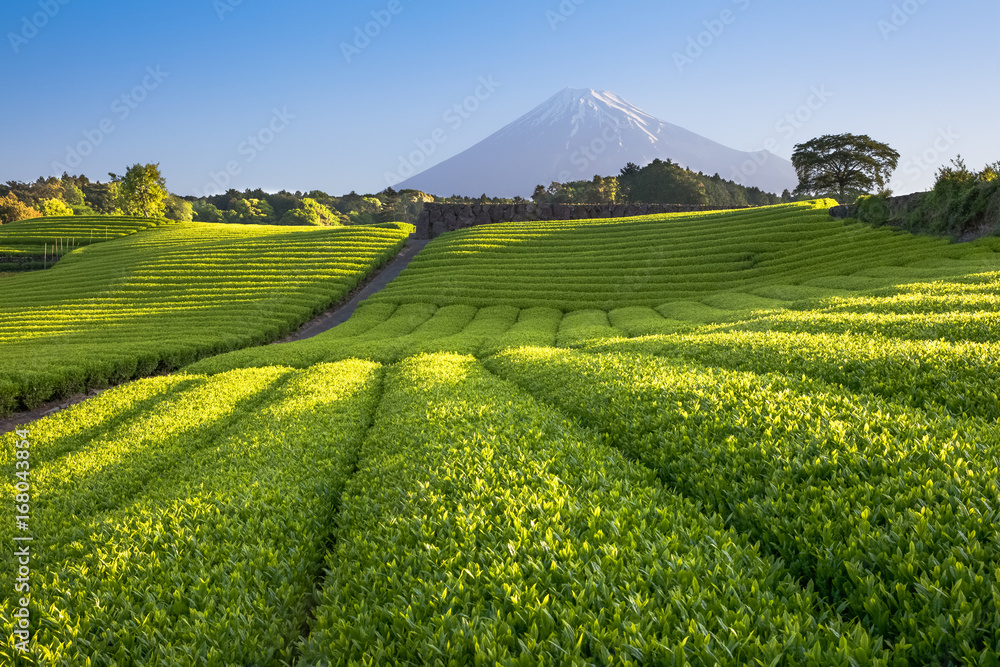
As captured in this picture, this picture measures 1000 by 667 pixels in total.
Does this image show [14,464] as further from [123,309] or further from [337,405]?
[123,309]

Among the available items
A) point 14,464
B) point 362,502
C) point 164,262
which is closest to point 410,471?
point 362,502

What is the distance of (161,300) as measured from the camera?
30.0 meters

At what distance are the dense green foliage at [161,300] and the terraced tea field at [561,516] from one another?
29.3 feet


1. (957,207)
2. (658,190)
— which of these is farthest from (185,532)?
(658,190)

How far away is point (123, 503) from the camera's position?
19.0 feet

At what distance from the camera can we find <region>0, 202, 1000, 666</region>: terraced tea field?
9.20 feet

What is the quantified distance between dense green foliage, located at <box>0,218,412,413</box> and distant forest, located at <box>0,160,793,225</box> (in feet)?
144

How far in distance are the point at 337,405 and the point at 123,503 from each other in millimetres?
4051

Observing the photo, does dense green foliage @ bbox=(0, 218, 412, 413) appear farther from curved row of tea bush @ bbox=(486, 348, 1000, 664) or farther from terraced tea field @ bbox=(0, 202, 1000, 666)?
curved row of tea bush @ bbox=(486, 348, 1000, 664)

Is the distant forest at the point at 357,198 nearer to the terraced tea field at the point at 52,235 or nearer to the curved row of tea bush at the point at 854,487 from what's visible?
the terraced tea field at the point at 52,235

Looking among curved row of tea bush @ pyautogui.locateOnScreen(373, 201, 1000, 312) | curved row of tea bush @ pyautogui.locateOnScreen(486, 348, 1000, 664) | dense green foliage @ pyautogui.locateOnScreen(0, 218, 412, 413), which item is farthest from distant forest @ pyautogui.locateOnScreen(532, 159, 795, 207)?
curved row of tea bush @ pyautogui.locateOnScreen(486, 348, 1000, 664)

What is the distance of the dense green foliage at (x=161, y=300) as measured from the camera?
17062 millimetres

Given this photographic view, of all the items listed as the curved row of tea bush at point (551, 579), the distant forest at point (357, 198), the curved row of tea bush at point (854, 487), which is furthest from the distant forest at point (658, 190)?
the curved row of tea bush at point (551, 579)

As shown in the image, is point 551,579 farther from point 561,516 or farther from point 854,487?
point 854,487
